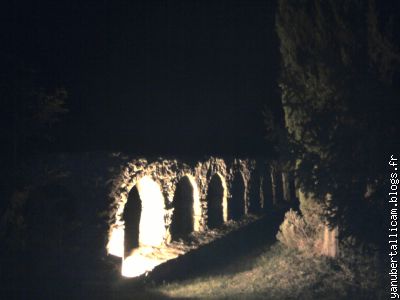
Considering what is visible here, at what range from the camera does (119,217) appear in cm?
1000

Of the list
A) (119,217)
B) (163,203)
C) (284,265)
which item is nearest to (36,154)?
(119,217)

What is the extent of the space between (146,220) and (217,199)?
164 inches

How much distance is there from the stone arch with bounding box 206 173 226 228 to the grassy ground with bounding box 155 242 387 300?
3.61 meters

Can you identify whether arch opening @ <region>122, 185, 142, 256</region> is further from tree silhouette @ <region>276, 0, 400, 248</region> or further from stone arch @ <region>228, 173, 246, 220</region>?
tree silhouette @ <region>276, 0, 400, 248</region>

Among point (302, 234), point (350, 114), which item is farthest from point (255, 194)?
point (350, 114)

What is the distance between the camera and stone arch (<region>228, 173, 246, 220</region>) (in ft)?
52.6

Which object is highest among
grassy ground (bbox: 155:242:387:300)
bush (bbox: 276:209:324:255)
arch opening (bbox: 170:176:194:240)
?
arch opening (bbox: 170:176:194:240)

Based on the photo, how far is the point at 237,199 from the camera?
16516mm

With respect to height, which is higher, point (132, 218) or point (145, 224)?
point (132, 218)

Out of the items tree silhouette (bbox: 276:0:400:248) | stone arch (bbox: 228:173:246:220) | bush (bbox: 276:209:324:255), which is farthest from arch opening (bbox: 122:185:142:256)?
tree silhouette (bbox: 276:0:400:248)

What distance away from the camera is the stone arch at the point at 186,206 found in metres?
13.7

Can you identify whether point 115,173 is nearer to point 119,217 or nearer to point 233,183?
point 119,217

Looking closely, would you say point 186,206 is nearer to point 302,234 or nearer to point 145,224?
point 145,224

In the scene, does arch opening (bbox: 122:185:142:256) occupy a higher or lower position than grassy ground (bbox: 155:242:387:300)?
higher
